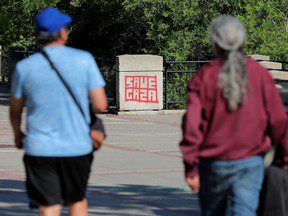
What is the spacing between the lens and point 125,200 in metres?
10.2

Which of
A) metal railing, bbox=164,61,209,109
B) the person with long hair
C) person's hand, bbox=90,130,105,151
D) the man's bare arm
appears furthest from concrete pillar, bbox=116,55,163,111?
the person with long hair

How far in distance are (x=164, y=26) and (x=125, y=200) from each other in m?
13.6

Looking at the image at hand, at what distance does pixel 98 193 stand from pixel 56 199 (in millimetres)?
4550

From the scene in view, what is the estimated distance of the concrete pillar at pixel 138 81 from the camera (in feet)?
71.8

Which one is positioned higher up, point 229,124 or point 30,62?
point 30,62

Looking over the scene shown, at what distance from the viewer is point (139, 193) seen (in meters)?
10.8

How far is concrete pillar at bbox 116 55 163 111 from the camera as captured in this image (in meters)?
21.9

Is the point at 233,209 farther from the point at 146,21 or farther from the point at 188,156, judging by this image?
the point at 146,21

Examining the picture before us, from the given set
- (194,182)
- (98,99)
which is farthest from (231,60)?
(98,99)

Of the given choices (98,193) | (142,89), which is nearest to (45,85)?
(98,193)

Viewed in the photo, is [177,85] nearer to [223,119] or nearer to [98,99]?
[98,99]

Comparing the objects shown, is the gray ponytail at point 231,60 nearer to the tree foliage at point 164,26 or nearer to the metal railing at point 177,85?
the metal railing at point 177,85

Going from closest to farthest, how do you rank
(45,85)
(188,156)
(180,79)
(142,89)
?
(188,156) → (45,85) → (142,89) → (180,79)

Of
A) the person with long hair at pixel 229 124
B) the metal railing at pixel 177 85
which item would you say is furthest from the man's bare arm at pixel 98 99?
the metal railing at pixel 177 85
